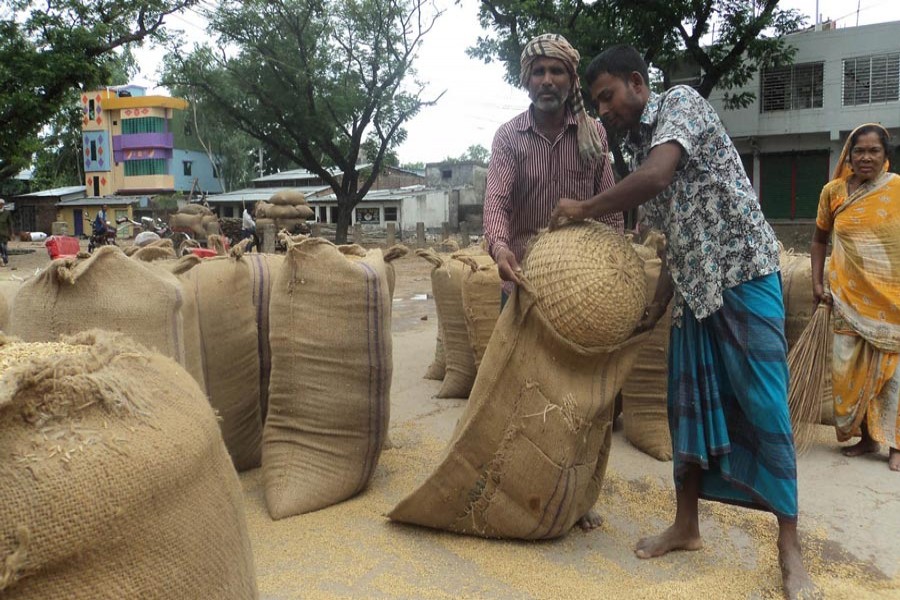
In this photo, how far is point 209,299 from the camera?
9.57 feet

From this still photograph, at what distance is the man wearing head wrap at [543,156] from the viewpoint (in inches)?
105

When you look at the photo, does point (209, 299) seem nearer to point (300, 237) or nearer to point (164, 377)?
point (300, 237)

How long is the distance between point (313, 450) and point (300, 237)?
0.86 metres

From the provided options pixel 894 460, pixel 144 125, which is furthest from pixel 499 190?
pixel 144 125

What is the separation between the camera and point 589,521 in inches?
102

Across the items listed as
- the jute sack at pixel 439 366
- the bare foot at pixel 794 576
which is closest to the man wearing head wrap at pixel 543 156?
the bare foot at pixel 794 576

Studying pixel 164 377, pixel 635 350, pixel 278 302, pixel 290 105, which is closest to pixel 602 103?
pixel 635 350

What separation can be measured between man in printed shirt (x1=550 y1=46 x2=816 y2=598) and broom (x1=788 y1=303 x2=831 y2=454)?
123 centimetres

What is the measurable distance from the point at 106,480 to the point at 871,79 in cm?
2200

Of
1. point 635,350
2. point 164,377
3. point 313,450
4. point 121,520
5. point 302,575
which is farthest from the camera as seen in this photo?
point 313,450

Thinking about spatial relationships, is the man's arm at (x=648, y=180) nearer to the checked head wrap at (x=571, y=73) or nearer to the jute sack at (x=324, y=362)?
the checked head wrap at (x=571, y=73)

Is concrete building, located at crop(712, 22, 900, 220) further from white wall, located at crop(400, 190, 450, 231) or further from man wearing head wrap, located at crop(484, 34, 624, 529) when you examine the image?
man wearing head wrap, located at crop(484, 34, 624, 529)

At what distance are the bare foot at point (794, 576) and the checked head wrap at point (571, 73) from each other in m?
1.56

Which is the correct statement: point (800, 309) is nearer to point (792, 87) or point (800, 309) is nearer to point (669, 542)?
point (669, 542)
